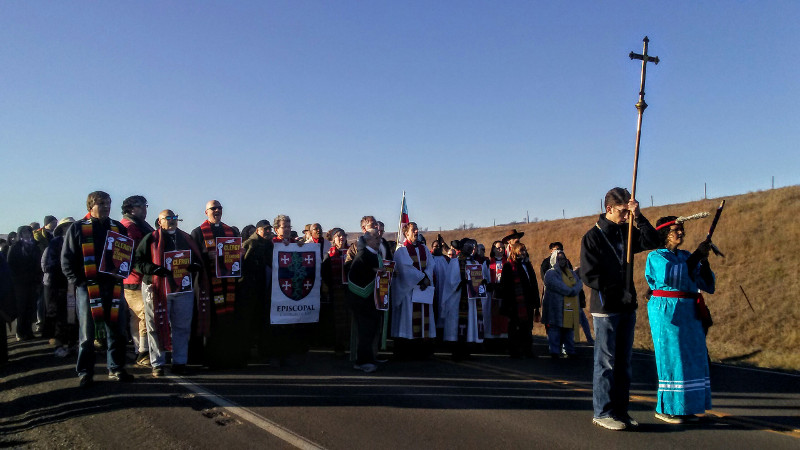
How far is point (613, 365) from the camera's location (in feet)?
20.4

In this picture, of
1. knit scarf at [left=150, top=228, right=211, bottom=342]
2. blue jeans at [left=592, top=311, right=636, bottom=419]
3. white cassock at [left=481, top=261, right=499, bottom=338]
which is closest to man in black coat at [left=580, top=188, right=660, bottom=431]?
blue jeans at [left=592, top=311, right=636, bottom=419]

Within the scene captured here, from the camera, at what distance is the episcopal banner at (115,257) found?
7883mm

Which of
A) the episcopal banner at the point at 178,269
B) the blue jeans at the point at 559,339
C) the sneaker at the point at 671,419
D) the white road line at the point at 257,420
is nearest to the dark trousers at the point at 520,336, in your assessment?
the blue jeans at the point at 559,339

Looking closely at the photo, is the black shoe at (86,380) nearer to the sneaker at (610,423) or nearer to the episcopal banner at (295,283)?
the episcopal banner at (295,283)

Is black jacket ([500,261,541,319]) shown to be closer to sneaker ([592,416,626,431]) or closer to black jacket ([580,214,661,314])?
black jacket ([580,214,661,314])

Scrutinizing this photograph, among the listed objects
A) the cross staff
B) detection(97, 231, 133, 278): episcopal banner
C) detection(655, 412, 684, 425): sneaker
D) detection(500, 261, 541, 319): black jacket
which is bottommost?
detection(655, 412, 684, 425): sneaker

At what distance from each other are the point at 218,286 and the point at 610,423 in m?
5.53

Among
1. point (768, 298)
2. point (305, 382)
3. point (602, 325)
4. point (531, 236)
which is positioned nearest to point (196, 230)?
point (305, 382)

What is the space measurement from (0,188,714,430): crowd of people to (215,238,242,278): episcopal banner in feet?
0.36

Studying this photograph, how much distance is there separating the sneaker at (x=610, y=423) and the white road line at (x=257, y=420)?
2.50m

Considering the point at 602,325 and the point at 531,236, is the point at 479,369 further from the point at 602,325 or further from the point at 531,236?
the point at 531,236

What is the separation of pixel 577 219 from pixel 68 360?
177 feet

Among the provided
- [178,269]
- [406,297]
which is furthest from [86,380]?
[406,297]

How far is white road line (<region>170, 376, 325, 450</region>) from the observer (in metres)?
5.44
